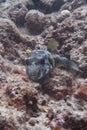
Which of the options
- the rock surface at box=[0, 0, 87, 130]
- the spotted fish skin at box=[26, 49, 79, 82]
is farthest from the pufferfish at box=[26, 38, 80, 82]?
the rock surface at box=[0, 0, 87, 130]

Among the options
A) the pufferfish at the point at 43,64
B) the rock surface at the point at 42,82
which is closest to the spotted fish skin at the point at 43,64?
the pufferfish at the point at 43,64

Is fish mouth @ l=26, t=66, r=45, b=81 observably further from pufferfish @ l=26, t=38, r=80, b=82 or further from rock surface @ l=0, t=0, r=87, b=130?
rock surface @ l=0, t=0, r=87, b=130

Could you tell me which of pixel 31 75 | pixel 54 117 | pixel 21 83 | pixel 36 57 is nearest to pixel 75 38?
pixel 36 57

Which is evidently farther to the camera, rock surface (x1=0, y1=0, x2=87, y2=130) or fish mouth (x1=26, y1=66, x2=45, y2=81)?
fish mouth (x1=26, y1=66, x2=45, y2=81)

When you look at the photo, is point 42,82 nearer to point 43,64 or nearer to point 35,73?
point 35,73

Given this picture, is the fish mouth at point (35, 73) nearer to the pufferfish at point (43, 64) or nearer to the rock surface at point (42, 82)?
the pufferfish at point (43, 64)

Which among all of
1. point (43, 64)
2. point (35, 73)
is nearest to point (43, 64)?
point (43, 64)

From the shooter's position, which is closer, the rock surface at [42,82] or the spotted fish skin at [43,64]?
the rock surface at [42,82]
